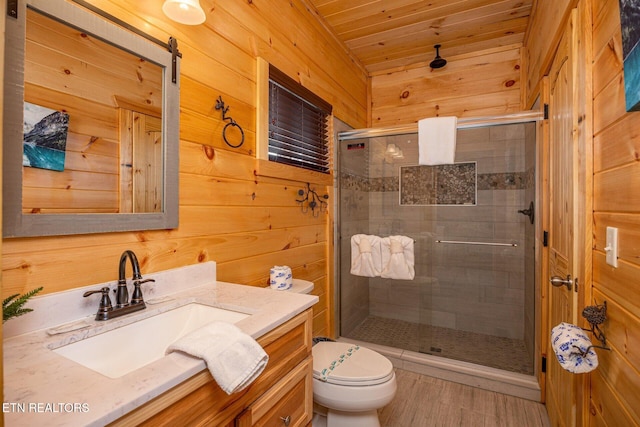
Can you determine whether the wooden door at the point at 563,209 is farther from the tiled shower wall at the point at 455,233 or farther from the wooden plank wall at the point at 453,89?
the wooden plank wall at the point at 453,89

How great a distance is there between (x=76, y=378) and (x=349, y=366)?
122cm

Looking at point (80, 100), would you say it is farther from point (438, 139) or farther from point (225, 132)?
point (438, 139)

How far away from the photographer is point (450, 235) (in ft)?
8.57

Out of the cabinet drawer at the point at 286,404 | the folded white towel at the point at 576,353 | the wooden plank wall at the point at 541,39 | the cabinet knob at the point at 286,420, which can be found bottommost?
the cabinet knob at the point at 286,420

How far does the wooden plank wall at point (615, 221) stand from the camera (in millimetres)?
838

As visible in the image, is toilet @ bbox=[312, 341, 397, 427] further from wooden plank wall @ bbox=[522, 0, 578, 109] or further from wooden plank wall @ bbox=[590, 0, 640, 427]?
wooden plank wall @ bbox=[522, 0, 578, 109]

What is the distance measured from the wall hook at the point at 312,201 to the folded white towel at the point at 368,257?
463 mm

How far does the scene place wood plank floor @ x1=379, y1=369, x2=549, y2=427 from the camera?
1.79m

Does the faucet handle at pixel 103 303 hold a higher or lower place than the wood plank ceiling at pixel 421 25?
lower

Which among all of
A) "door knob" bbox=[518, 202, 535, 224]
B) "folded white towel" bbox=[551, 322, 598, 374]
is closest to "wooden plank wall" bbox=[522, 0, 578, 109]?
"door knob" bbox=[518, 202, 535, 224]

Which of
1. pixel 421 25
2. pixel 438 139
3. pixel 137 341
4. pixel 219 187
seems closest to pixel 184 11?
pixel 219 187

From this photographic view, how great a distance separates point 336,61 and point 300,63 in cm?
65

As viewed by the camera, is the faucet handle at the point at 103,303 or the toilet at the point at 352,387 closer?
the faucet handle at the point at 103,303

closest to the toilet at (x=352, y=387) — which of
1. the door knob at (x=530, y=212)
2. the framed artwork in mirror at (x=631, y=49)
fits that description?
the framed artwork in mirror at (x=631, y=49)
